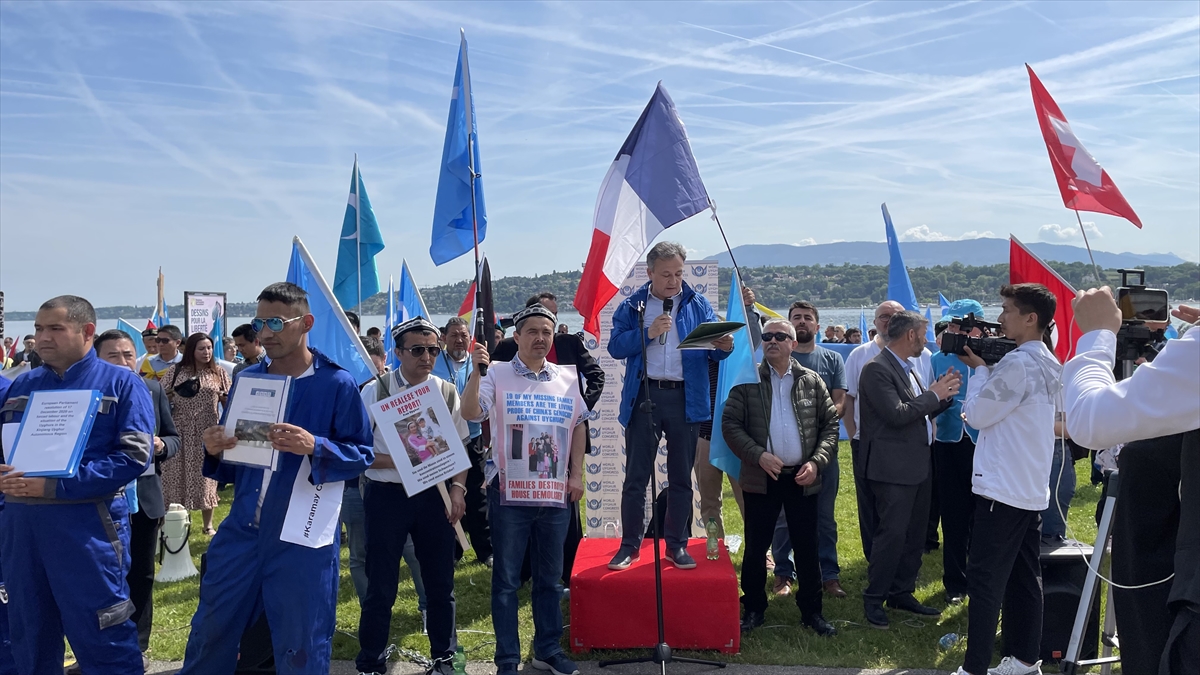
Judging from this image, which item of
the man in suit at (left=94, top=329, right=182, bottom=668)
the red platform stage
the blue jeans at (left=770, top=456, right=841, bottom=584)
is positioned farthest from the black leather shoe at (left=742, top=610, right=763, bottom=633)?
the man in suit at (left=94, top=329, right=182, bottom=668)

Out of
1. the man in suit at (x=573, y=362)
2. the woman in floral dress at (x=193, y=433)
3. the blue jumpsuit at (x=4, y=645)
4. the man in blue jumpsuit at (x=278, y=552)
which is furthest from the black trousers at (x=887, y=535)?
the woman in floral dress at (x=193, y=433)

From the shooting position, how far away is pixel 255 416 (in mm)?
3973

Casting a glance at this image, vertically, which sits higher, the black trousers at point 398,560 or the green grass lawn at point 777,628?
the black trousers at point 398,560

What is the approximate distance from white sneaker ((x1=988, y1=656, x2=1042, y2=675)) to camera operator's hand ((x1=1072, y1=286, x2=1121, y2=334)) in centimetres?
288

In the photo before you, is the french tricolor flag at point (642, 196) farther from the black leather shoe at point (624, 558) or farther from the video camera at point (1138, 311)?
the video camera at point (1138, 311)

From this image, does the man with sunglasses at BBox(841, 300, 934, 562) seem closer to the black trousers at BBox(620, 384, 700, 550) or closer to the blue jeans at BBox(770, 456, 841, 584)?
the blue jeans at BBox(770, 456, 841, 584)

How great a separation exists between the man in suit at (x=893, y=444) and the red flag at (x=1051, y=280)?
1.32 m

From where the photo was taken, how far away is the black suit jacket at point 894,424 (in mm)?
6219

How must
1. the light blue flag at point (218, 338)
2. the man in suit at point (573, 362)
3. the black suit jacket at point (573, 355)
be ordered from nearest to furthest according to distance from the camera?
the man in suit at point (573, 362) → the black suit jacket at point (573, 355) → the light blue flag at point (218, 338)

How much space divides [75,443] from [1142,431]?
4.67 metres

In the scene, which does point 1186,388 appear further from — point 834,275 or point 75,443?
point 834,275

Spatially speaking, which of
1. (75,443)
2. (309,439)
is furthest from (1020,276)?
(75,443)

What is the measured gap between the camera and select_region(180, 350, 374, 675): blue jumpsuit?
12.7ft

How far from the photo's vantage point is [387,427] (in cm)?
467
